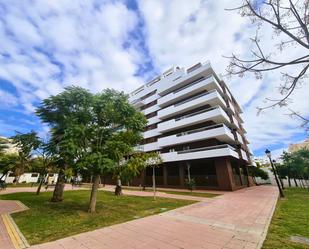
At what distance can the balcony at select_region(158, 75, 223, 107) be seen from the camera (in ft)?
80.1

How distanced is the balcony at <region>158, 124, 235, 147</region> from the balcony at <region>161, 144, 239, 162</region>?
149 cm

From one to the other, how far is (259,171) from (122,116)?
46.4 m

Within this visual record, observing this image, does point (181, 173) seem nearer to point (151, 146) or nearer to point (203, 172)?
point (203, 172)

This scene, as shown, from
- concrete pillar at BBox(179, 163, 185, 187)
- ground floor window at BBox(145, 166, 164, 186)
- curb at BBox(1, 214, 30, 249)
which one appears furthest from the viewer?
ground floor window at BBox(145, 166, 164, 186)

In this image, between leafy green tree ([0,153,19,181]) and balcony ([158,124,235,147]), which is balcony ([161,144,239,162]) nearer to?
balcony ([158,124,235,147])

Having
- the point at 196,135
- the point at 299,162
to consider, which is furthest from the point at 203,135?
the point at 299,162

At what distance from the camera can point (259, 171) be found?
145ft

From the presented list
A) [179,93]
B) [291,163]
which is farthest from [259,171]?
[179,93]

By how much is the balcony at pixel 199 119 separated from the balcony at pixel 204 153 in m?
4.03

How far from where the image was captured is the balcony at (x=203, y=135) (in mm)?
21658

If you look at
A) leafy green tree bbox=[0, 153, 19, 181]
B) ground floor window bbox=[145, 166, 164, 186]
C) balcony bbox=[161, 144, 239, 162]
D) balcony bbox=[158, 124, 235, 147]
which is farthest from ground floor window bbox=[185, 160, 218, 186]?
leafy green tree bbox=[0, 153, 19, 181]

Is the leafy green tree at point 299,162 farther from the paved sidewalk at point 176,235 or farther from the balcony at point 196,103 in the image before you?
the paved sidewalk at point 176,235

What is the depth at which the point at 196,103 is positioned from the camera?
24.8 m

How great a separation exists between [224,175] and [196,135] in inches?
237
